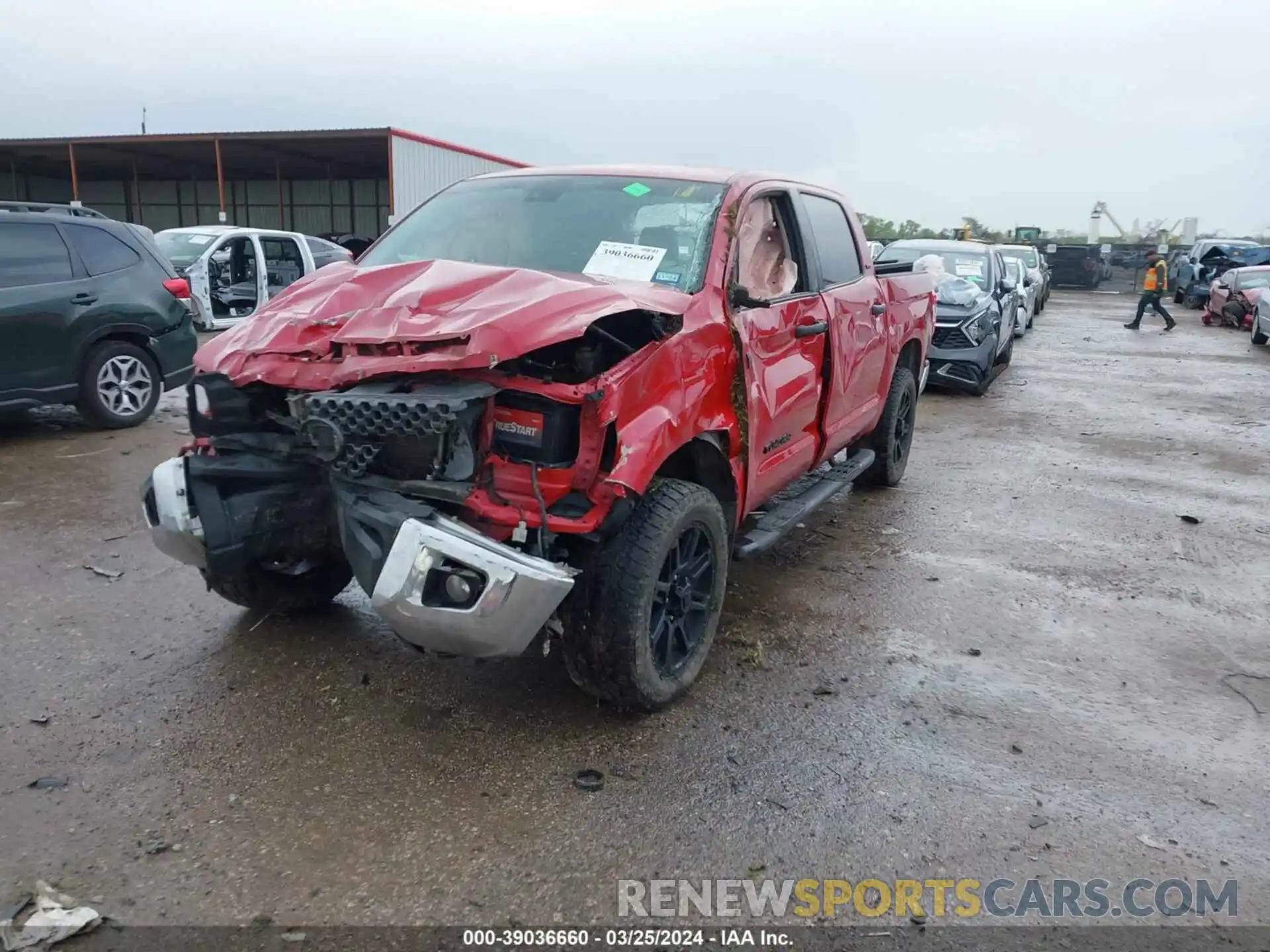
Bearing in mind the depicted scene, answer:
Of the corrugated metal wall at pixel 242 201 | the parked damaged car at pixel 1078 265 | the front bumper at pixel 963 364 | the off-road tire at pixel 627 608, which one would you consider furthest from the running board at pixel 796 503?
the parked damaged car at pixel 1078 265

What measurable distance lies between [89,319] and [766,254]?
5605 mm

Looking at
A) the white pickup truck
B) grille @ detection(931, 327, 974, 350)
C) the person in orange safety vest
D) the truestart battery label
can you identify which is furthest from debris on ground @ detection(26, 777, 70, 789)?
the person in orange safety vest

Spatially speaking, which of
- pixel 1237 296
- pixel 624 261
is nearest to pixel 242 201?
pixel 1237 296

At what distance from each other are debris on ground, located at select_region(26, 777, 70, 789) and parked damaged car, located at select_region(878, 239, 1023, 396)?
30.6ft

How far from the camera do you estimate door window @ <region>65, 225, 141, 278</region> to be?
7480mm

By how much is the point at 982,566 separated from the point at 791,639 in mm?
1671

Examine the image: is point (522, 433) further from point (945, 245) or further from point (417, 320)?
point (945, 245)

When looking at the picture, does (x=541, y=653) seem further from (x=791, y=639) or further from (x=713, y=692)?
(x=791, y=639)

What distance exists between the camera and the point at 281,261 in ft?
44.1

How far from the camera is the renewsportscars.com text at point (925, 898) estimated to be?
102 inches

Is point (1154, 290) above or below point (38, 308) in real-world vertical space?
below

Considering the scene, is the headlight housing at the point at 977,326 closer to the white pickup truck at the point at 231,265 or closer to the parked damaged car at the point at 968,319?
the parked damaged car at the point at 968,319

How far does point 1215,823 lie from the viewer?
3045mm

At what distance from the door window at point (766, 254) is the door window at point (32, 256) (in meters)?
5.69
